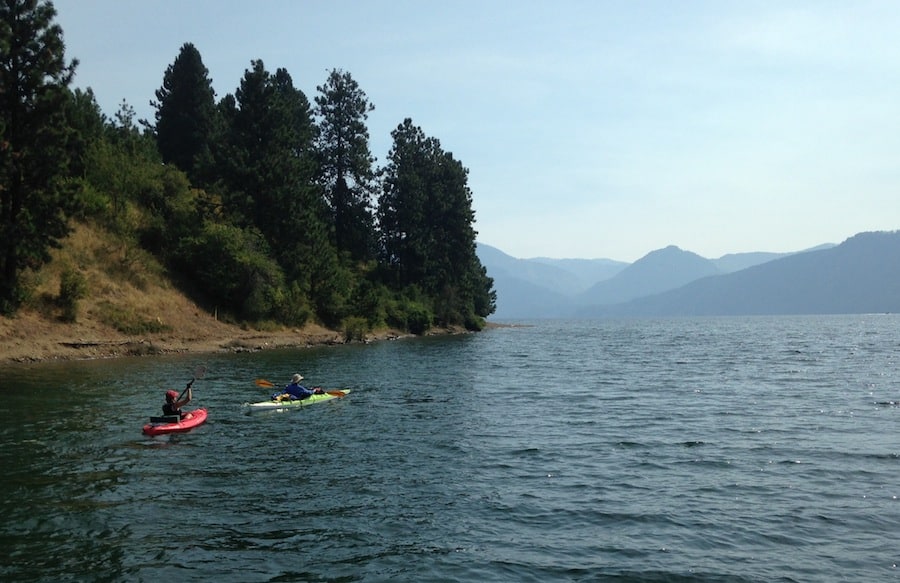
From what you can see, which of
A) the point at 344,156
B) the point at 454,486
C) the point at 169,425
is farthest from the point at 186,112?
the point at 454,486

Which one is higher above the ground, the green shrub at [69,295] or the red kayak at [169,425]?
the green shrub at [69,295]

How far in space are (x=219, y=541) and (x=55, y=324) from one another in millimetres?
39066

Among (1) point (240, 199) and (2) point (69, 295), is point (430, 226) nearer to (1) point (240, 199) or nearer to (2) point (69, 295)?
(1) point (240, 199)

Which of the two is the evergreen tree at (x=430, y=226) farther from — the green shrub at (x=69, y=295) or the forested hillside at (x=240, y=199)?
the green shrub at (x=69, y=295)

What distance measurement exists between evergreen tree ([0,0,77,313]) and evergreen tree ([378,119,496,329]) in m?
50.1

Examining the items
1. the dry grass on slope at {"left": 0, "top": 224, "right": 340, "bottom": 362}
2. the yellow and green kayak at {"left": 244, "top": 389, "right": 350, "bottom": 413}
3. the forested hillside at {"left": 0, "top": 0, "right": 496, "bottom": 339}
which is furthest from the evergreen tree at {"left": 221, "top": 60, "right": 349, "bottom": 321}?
the yellow and green kayak at {"left": 244, "top": 389, "right": 350, "bottom": 413}

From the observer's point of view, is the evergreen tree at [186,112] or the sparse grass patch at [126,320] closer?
the sparse grass patch at [126,320]

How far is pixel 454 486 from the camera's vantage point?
651 inches

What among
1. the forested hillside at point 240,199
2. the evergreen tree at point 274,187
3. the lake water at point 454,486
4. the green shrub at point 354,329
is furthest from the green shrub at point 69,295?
the green shrub at point 354,329

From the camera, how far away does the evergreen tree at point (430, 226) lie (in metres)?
91.9

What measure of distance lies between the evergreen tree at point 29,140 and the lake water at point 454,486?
1401 centimetres

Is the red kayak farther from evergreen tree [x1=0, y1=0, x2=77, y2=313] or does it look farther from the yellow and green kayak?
evergreen tree [x1=0, y1=0, x2=77, y2=313]

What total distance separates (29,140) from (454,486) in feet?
131

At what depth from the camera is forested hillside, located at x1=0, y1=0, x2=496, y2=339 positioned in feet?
143
